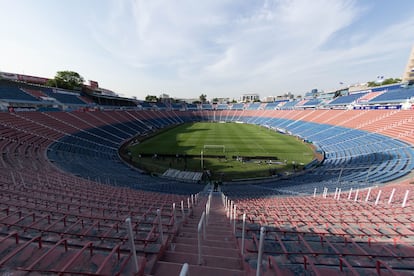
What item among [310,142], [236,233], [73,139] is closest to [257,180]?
[236,233]

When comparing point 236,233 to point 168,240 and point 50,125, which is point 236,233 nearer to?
point 168,240

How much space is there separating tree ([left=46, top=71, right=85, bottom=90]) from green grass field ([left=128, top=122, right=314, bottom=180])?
40.6 meters

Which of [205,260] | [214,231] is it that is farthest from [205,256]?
[214,231]

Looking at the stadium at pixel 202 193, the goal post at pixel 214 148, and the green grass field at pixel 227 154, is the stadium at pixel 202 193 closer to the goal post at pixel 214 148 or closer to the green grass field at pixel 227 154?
the goal post at pixel 214 148

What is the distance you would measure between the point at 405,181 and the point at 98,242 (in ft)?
76.2

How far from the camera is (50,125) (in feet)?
103

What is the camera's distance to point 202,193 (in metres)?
18.7

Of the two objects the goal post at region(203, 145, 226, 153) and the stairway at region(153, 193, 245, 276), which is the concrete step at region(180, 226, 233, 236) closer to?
the stairway at region(153, 193, 245, 276)

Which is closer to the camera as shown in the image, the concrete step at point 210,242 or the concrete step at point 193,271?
the concrete step at point 193,271

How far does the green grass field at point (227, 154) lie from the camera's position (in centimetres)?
2795

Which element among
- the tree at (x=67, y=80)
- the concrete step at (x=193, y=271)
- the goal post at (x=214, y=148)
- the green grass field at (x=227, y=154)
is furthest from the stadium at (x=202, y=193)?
the tree at (x=67, y=80)

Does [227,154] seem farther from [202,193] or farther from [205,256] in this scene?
[205,256]

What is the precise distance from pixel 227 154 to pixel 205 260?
102ft

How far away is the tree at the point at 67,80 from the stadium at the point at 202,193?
600 centimetres
